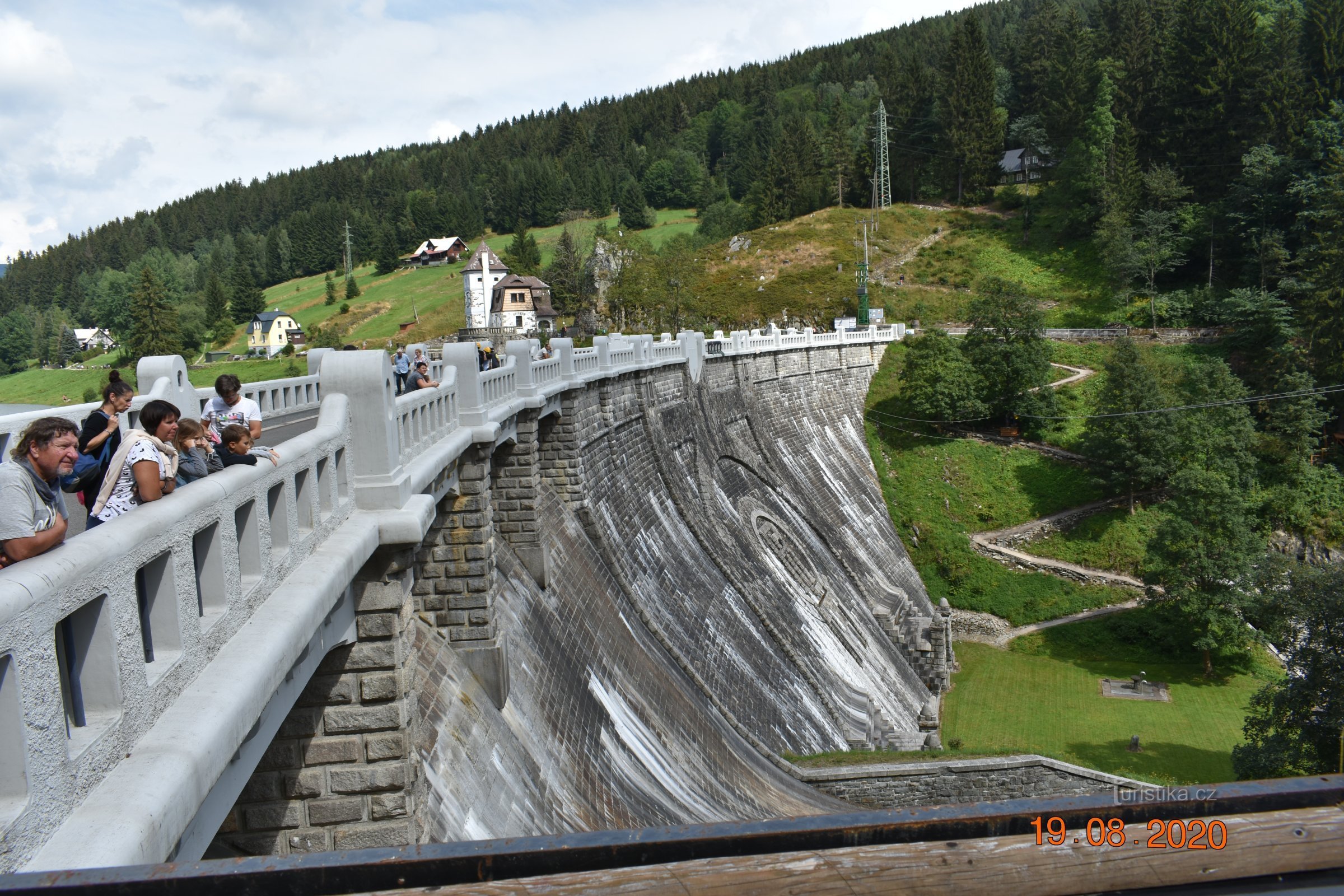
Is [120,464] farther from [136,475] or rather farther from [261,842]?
[261,842]

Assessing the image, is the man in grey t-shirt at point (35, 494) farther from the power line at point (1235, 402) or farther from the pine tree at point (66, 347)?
the pine tree at point (66, 347)

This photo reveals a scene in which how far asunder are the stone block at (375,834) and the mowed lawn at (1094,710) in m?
25.7

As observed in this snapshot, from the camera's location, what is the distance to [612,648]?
20.6 m

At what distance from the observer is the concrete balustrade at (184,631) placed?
331 cm

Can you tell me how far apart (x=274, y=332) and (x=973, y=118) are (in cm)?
8820

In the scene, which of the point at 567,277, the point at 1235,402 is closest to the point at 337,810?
the point at 1235,402

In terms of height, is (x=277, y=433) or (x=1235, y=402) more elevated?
(x=277, y=433)

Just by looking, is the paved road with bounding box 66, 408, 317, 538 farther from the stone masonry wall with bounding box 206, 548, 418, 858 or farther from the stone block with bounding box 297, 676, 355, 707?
the stone block with bounding box 297, 676, 355, 707

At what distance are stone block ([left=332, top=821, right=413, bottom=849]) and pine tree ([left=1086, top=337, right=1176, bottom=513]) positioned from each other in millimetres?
50106

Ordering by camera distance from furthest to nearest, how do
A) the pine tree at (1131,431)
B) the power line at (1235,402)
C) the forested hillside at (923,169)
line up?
the forested hillside at (923,169)
the power line at (1235,402)
the pine tree at (1131,431)

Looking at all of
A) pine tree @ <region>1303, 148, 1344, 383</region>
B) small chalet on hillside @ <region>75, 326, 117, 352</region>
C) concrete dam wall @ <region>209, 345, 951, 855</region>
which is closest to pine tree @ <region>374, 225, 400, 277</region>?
small chalet on hillside @ <region>75, 326, 117, 352</region>

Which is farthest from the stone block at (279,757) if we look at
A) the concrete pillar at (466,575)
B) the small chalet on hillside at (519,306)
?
the small chalet on hillside at (519,306)

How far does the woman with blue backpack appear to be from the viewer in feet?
24.1

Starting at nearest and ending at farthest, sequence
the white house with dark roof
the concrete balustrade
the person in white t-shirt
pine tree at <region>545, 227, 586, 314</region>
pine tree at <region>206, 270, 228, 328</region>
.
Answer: the concrete balustrade, the person in white t-shirt, pine tree at <region>545, 227, 586, 314</region>, the white house with dark roof, pine tree at <region>206, 270, 228, 328</region>
